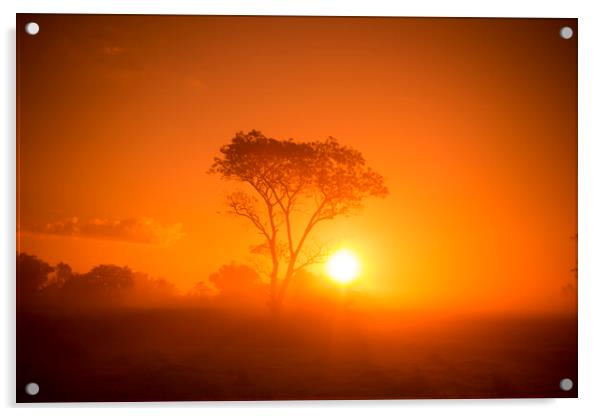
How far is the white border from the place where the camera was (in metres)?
3.12

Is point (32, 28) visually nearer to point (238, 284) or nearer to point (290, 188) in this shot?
point (290, 188)

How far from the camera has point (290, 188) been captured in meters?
3.19

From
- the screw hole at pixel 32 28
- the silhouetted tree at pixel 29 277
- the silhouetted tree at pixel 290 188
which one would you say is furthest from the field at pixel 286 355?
the screw hole at pixel 32 28

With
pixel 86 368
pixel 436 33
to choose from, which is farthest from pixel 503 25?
pixel 86 368

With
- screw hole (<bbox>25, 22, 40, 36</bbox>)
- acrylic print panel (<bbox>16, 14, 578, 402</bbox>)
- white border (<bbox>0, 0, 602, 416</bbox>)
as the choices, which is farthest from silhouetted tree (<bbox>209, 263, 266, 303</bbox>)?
screw hole (<bbox>25, 22, 40, 36</bbox>)

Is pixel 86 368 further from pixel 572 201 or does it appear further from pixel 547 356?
pixel 572 201

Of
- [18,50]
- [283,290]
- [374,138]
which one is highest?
[18,50]

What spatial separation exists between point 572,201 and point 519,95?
0.59 m

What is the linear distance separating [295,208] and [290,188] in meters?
0.10

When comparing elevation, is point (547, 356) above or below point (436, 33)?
below

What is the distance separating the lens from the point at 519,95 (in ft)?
10.6
